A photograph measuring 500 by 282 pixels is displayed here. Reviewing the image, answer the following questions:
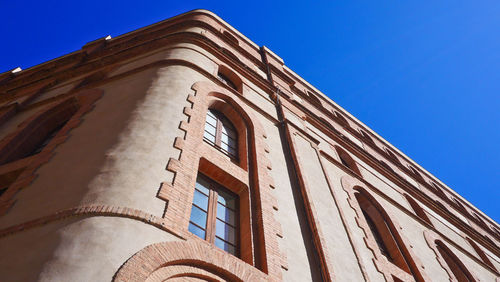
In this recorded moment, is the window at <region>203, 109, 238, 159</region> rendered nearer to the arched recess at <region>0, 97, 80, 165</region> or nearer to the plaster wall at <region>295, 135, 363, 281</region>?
the plaster wall at <region>295, 135, 363, 281</region>

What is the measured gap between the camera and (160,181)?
5.00 meters

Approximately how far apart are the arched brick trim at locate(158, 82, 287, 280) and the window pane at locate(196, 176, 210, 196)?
0.70 ft

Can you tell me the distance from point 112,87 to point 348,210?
21.3 feet

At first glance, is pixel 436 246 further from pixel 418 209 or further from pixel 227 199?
pixel 227 199

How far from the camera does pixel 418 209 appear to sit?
536 inches

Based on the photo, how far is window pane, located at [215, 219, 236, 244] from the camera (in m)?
5.56

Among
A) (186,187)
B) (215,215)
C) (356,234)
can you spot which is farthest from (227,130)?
(356,234)

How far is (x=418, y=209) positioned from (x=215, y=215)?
1060 centimetres

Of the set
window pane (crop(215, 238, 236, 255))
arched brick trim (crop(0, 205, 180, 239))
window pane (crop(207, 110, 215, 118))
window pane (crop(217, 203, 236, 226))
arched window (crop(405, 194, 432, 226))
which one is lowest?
arched brick trim (crop(0, 205, 180, 239))

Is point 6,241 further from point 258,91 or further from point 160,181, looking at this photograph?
point 258,91

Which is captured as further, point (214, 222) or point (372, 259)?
point (372, 259)

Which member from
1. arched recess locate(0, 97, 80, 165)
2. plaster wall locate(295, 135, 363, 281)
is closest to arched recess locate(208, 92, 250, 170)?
plaster wall locate(295, 135, 363, 281)

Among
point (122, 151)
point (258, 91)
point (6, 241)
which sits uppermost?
point (258, 91)

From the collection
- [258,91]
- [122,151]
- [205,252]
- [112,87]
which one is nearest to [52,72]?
[112,87]
